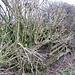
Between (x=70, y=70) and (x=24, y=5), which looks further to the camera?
(x=70, y=70)

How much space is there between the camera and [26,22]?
3.55 metres

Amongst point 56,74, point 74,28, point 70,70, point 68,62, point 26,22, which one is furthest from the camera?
point 74,28

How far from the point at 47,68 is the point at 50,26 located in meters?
1.67

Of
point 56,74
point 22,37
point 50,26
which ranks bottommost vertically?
point 56,74

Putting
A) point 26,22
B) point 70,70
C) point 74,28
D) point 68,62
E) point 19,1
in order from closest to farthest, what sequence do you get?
1. point 19,1
2. point 26,22
3. point 70,70
4. point 68,62
5. point 74,28

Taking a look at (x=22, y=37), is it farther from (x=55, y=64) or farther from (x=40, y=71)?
(x=55, y=64)

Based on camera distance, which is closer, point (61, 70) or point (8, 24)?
point (8, 24)

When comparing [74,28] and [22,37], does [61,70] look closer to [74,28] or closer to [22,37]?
[22,37]

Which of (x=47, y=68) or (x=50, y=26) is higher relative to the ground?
(x=50, y=26)

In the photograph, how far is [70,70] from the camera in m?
4.38

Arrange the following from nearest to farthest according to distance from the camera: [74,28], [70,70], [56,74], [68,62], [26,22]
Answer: [26,22] < [56,74] < [70,70] < [68,62] < [74,28]

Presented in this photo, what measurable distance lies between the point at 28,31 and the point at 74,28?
145 inches

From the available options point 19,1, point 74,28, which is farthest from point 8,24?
point 74,28

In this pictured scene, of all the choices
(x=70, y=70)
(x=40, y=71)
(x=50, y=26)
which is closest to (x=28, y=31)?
(x=50, y=26)
